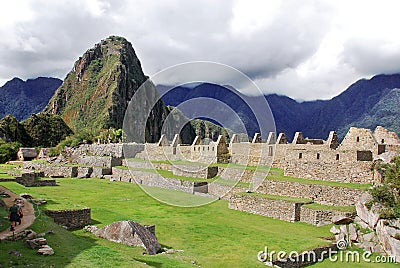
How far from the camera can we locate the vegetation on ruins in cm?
1128

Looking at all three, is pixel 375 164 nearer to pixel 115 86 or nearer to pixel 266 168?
pixel 266 168

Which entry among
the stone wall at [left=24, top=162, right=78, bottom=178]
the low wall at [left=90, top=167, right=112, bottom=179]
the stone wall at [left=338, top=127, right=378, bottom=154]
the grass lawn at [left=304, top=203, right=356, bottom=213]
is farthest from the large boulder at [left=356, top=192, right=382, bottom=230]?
the stone wall at [left=24, top=162, right=78, bottom=178]

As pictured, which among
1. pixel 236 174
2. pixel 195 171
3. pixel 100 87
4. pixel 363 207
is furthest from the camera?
pixel 100 87

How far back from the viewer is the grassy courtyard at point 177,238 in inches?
276

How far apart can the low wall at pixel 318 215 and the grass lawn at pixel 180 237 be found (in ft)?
1.23

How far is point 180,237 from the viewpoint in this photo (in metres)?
11.8

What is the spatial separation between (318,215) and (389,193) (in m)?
2.79

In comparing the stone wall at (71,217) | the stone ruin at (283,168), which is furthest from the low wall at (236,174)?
the stone wall at (71,217)

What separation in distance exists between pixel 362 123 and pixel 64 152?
33.5 meters

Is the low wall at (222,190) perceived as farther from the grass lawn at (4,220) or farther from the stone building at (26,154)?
the stone building at (26,154)

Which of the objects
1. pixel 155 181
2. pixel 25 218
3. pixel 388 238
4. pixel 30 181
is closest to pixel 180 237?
pixel 25 218

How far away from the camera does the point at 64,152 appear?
1690 inches

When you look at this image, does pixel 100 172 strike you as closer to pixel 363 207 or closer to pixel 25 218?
pixel 25 218

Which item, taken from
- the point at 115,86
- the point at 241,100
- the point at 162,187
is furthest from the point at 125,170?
the point at 115,86
